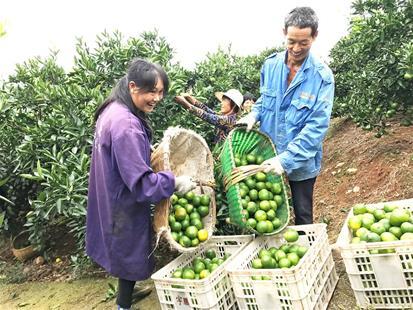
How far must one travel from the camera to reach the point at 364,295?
124 inches

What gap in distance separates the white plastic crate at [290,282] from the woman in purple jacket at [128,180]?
28.0 inches

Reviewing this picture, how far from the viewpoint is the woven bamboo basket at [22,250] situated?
538cm

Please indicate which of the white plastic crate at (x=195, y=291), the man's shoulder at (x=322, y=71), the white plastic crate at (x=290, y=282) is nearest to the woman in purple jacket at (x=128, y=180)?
the white plastic crate at (x=195, y=291)

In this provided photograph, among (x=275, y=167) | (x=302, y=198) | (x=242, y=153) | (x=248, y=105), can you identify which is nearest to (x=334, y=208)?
(x=248, y=105)

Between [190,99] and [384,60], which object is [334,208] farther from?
[190,99]

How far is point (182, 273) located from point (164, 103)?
202 cm

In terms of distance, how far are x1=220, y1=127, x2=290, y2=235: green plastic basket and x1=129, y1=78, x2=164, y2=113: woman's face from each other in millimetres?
849

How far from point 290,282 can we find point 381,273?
2.14ft

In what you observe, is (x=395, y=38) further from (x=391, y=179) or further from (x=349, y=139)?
(x=349, y=139)

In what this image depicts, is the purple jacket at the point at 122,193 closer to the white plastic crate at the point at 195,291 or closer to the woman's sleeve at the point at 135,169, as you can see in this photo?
the woman's sleeve at the point at 135,169

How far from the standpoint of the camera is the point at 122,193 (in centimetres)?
306

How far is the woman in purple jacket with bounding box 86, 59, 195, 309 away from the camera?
2891 millimetres

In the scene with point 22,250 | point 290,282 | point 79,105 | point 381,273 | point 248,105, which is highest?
point 79,105

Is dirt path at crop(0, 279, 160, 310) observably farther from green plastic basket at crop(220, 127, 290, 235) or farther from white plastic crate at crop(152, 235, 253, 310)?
green plastic basket at crop(220, 127, 290, 235)
